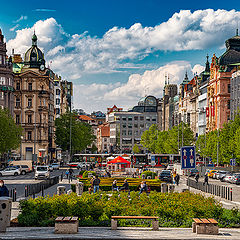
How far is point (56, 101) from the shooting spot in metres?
154

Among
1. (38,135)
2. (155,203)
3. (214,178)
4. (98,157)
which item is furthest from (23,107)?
(155,203)

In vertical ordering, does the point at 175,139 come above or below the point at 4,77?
below

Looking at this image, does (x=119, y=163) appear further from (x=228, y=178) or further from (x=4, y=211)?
(x=4, y=211)

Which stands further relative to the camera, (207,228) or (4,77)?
(4,77)

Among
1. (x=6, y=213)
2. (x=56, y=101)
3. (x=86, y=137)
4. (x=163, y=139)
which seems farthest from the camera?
(x=56, y=101)

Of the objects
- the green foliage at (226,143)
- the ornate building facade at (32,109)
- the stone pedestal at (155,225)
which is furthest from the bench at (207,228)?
the ornate building facade at (32,109)

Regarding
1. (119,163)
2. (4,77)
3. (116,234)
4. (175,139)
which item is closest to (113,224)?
(116,234)

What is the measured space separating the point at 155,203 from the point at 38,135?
88.3 m

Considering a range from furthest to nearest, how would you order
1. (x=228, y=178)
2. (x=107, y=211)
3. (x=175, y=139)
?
(x=175, y=139) → (x=228, y=178) → (x=107, y=211)

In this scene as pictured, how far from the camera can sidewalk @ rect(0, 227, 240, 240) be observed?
17.9 meters

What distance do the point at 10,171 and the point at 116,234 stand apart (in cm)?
5613

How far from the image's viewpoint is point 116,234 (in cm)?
1853

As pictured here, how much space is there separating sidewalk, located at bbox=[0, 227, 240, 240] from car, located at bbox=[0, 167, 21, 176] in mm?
53060

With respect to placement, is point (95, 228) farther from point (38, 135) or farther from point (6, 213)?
point (38, 135)
